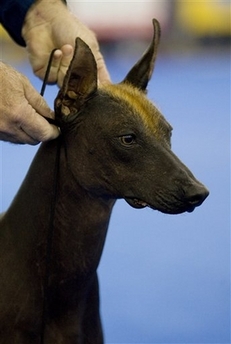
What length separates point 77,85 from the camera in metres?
1.58

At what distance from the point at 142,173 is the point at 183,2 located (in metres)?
7.14

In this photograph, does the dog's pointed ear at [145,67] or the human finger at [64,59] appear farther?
the human finger at [64,59]

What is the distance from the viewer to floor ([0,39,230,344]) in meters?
2.88

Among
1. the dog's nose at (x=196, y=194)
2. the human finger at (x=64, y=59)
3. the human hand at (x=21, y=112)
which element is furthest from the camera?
the human finger at (x=64, y=59)

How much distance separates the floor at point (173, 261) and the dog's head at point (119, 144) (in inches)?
14.6

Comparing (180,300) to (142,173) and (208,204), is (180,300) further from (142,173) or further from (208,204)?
(142,173)

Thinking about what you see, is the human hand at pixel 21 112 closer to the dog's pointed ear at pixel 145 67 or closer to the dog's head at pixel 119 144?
the dog's head at pixel 119 144

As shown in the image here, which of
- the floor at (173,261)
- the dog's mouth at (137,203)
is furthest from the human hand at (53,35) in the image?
the dog's mouth at (137,203)

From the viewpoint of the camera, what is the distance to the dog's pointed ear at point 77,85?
1541 mm

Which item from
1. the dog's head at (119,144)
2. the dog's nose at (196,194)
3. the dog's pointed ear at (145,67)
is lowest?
the dog's nose at (196,194)

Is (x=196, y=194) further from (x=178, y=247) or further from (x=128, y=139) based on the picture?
(x=178, y=247)

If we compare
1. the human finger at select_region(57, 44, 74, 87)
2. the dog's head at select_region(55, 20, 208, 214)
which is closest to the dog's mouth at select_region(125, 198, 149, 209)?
the dog's head at select_region(55, 20, 208, 214)

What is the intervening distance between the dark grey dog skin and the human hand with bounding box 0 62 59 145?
34mm

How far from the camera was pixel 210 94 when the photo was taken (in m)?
6.24
